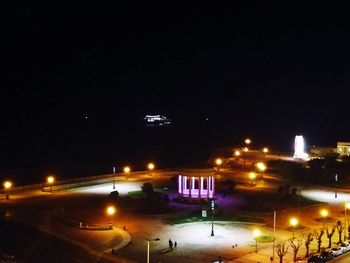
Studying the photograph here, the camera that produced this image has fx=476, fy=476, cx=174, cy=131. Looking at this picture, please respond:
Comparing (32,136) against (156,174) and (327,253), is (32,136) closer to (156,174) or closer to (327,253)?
(156,174)

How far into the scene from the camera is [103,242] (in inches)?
1410

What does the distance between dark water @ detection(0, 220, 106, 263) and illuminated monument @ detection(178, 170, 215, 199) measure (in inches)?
782

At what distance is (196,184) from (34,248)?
23.5 metres

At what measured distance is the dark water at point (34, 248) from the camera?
32438 mm

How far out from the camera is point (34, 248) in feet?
114

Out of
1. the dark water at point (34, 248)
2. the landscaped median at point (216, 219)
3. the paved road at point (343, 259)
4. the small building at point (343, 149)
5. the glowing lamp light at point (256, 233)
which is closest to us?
the paved road at point (343, 259)

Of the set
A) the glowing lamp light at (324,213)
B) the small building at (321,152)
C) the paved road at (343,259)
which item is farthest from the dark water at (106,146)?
the paved road at (343,259)

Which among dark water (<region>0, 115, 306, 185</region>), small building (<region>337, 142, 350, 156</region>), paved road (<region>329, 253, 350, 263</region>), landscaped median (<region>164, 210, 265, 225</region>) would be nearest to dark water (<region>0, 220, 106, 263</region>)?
landscaped median (<region>164, 210, 265, 225</region>)

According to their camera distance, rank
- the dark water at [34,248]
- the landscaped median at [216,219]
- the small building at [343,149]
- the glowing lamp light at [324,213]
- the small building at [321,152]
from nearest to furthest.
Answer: the dark water at [34,248]
the landscaped median at [216,219]
the glowing lamp light at [324,213]
the small building at [343,149]
the small building at [321,152]

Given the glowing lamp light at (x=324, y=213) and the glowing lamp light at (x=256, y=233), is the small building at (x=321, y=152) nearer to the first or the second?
the glowing lamp light at (x=324, y=213)

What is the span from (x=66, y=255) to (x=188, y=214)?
16.4 m

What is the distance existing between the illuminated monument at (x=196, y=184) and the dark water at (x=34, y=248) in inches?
782

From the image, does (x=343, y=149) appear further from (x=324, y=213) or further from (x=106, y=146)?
(x=106, y=146)

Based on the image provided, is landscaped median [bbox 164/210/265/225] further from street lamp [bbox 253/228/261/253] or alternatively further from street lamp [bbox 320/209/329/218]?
street lamp [bbox 320/209/329/218]
